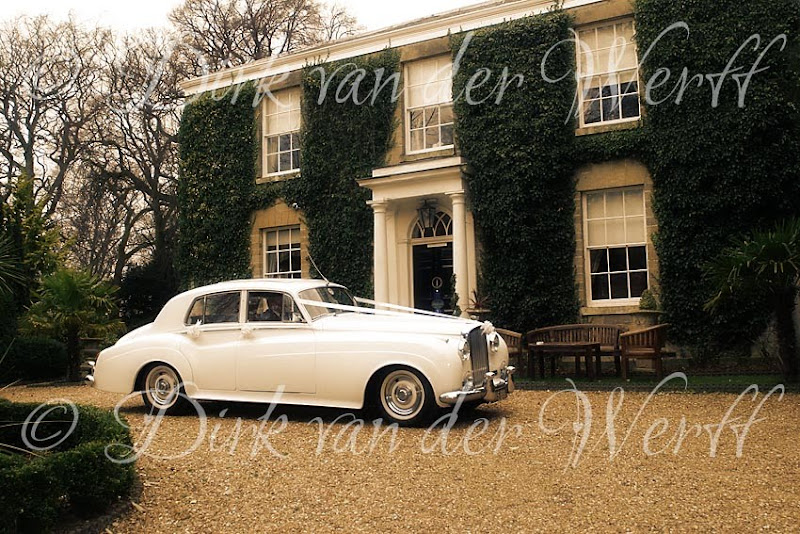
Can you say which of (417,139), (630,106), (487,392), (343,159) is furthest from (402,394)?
(343,159)

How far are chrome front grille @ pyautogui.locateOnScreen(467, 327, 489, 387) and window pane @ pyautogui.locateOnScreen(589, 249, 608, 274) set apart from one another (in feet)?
20.5

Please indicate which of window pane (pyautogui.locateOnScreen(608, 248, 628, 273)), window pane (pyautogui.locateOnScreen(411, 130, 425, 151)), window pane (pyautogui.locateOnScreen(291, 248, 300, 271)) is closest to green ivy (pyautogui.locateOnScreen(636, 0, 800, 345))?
window pane (pyautogui.locateOnScreen(608, 248, 628, 273))

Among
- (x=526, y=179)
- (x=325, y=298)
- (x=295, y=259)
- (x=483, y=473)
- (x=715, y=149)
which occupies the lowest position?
(x=483, y=473)

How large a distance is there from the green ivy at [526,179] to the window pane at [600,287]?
44cm

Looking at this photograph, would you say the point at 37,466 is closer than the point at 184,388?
Yes

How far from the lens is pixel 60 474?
4074 millimetres

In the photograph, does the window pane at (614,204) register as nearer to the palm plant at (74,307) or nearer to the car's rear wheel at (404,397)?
the car's rear wheel at (404,397)

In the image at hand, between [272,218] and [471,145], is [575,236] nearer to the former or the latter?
[471,145]

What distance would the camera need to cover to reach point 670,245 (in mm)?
12641

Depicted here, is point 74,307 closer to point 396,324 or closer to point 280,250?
point 280,250

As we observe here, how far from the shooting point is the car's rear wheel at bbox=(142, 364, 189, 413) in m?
8.48

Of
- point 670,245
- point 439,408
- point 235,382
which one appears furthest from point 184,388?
point 670,245

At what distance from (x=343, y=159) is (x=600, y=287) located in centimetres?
630

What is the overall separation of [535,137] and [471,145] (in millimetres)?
1326
